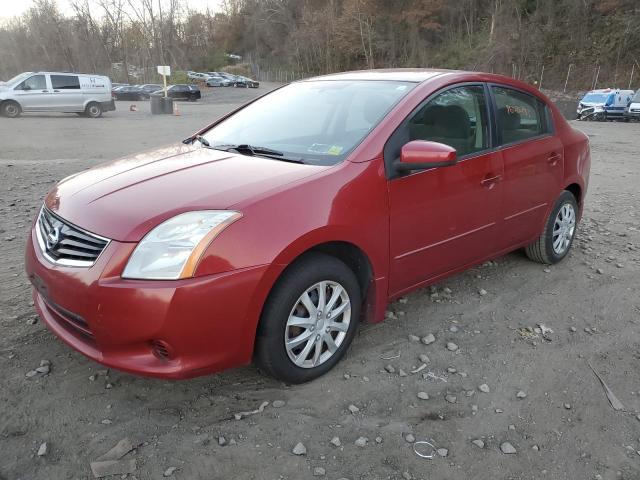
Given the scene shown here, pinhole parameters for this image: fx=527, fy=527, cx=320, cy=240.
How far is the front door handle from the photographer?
4215 millimetres

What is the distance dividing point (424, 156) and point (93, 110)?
2201 centimetres

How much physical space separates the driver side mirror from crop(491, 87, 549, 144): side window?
39.9 inches

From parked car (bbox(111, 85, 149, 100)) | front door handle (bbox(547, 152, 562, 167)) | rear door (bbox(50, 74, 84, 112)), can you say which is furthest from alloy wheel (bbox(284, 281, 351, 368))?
parked car (bbox(111, 85, 149, 100))

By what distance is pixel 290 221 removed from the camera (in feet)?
8.42

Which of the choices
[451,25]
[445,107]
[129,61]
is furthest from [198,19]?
[445,107]

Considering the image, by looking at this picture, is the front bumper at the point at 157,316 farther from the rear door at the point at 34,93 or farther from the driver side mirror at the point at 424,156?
the rear door at the point at 34,93

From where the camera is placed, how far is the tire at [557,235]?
4477 mm

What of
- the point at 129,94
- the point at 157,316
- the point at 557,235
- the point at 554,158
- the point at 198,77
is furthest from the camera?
the point at 198,77

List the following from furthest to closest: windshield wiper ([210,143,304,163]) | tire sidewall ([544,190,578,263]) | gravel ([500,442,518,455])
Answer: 1. tire sidewall ([544,190,578,263])
2. windshield wiper ([210,143,304,163])
3. gravel ([500,442,518,455])

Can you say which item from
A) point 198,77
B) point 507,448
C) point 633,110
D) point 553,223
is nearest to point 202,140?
point 507,448

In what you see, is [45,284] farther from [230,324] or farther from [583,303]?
[583,303]

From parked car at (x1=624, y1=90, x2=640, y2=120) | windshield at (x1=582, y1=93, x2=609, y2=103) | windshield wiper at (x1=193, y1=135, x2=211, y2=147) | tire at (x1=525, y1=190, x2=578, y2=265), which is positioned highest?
windshield wiper at (x1=193, y1=135, x2=211, y2=147)

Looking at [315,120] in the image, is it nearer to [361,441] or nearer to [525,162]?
[525,162]

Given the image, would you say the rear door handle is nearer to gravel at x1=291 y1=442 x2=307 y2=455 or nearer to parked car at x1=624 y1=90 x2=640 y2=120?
gravel at x1=291 y1=442 x2=307 y2=455
